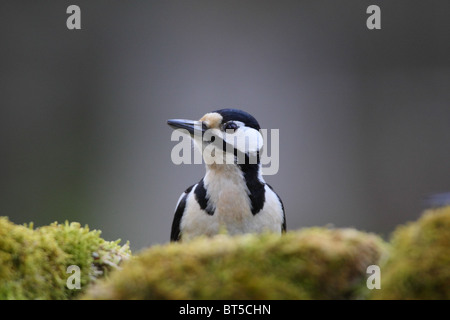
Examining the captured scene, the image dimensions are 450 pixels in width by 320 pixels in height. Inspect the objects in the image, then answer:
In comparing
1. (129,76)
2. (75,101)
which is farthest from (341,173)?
(75,101)

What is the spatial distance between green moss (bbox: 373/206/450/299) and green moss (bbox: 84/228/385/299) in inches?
2.7

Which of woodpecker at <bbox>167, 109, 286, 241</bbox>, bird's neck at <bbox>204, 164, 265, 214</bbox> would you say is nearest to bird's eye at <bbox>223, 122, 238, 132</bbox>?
A: woodpecker at <bbox>167, 109, 286, 241</bbox>

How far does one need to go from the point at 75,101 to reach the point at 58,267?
5096 millimetres

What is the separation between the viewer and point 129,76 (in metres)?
6.04

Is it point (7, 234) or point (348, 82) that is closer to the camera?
point (7, 234)

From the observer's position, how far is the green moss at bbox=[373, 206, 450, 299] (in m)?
1.04

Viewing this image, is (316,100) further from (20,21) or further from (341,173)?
(20,21)

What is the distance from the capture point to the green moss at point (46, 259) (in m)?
1.23

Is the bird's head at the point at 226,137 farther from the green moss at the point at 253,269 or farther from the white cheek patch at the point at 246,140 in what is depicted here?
the green moss at the point at 253,269

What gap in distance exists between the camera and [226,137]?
2.21 meters

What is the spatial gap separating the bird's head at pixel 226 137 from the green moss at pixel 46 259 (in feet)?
2.53

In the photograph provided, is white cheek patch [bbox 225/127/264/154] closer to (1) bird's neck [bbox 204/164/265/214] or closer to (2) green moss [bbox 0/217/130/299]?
(1) bird's neck [bbox 204/164/265/214]

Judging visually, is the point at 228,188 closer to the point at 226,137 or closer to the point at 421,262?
the point at 226,137

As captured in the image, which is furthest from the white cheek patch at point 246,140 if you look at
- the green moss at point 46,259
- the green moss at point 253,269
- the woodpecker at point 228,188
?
the green moss at point 253,269
